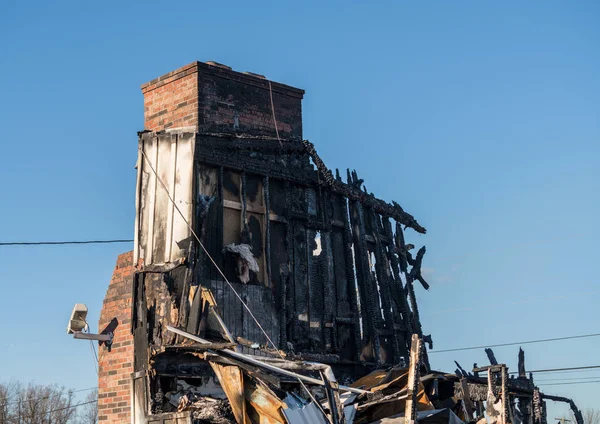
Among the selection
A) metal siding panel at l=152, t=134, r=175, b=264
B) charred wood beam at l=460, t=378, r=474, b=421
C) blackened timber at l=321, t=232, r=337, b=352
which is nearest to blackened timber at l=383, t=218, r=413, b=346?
blackened timber at l=321, t=232, r=337, b=352

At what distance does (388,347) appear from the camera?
A: 632 inches

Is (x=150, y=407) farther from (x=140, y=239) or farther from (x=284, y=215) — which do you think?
(x=284, y=215)

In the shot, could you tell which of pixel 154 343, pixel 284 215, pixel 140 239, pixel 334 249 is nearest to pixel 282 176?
pixel 284 215

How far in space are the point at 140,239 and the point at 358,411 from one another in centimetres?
453

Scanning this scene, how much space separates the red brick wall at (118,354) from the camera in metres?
13.3

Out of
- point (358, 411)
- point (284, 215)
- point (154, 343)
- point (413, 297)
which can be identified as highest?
point (284, 215)

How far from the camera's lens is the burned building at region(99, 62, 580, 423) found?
11625 mm

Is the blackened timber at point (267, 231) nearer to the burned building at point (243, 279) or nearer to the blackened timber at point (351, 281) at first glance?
the burned building at point (243, 279)

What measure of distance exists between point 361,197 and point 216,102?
3.80 m

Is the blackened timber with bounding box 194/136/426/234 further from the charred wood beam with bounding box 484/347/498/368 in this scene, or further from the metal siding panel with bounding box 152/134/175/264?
the charred wood beam with bounding box 484/347/498/368

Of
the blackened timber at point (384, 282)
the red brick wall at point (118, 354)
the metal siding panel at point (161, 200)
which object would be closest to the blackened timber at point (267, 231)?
the metal siding panel at point (161, 200)

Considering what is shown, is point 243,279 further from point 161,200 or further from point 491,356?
point 491,356

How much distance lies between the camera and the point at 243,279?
13562mm

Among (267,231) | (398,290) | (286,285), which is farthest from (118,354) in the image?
(398,290)
